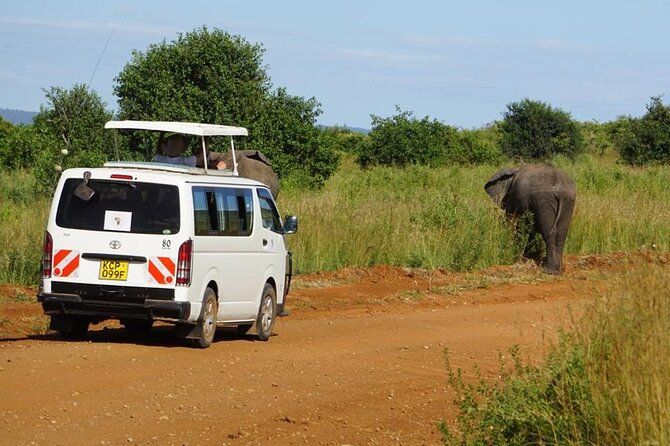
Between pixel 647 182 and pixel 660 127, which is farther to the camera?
pixel 660 127

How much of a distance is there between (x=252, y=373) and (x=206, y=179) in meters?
2.70

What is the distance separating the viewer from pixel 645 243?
29.3 m

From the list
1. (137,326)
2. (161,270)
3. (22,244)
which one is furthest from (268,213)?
(22,244)

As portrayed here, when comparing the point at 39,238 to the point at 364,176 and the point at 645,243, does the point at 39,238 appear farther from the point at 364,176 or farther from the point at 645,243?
the point at 364,176

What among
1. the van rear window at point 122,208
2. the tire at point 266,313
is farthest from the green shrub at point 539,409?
the tire at point 266,313

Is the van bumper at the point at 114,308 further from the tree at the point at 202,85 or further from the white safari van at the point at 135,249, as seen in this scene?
the tree at the point at 202,85

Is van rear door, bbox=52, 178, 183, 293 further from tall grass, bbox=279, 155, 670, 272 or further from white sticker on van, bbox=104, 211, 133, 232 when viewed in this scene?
tall grass, bbox=279, 155, 670, 272

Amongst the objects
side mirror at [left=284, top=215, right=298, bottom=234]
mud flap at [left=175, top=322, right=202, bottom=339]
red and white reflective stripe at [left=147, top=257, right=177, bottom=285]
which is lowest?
mud flap at [left=175, top=322, right=202, bottom=339]

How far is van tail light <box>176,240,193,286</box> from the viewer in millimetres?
14148

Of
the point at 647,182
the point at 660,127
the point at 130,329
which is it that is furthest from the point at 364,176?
the point at 130,329

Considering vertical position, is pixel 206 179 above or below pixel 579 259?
above

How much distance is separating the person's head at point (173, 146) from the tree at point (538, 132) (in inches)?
1839

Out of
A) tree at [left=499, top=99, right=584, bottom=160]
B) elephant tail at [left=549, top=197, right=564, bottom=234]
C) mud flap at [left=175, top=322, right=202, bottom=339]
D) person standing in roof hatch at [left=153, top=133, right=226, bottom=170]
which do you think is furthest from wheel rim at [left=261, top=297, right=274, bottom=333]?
tree at [left=499, top=99, right=584, bottom=160]

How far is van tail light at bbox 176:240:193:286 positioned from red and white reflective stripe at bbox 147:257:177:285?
0.20 feet
